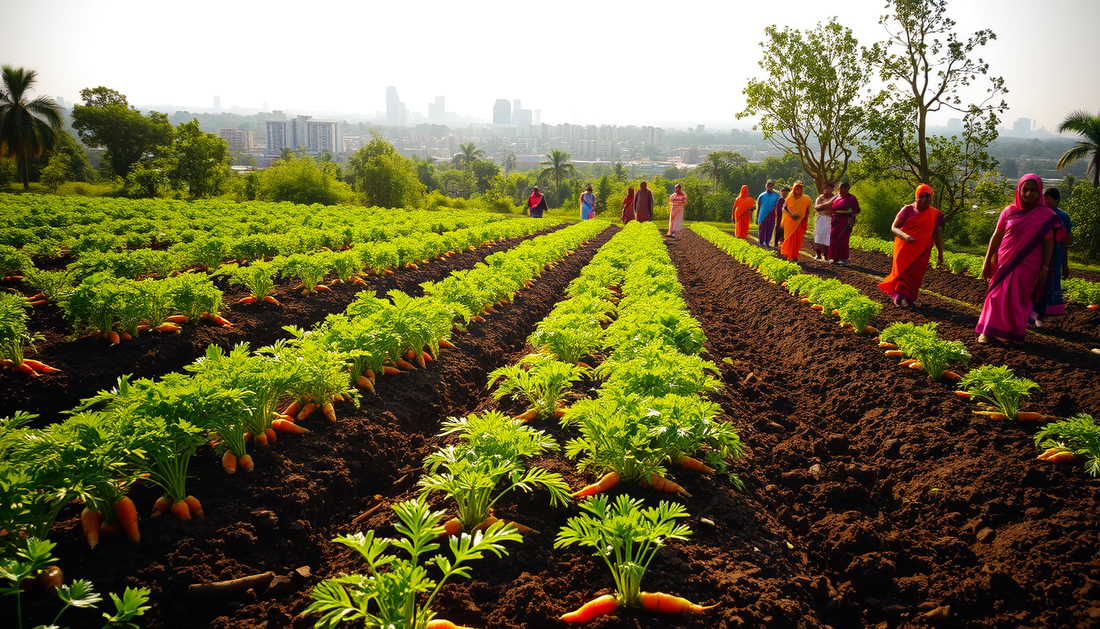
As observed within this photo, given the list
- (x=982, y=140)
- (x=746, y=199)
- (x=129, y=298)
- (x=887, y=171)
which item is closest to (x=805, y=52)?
(x=887, y=171)

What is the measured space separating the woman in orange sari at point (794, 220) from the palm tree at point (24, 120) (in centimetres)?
5528

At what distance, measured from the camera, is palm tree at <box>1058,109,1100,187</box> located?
33188mm

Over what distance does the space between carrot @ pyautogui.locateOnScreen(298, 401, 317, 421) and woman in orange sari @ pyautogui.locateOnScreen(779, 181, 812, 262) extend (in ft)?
48.6

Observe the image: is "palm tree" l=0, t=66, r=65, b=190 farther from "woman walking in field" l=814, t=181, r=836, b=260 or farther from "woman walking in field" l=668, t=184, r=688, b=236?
"woman walking in field" l=814, t=181, r=836, b=260

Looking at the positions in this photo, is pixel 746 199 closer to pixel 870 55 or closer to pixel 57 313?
pixel 870 55

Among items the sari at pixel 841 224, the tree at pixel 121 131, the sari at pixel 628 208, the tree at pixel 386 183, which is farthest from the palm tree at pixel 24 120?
the sari at pixel 841 224

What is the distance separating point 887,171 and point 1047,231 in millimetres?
22300

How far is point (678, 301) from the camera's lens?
651 centimetres

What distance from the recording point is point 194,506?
318 centimetres

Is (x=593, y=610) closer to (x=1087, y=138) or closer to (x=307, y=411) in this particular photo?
(x=307, y=411)

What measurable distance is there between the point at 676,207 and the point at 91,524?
2452 cm

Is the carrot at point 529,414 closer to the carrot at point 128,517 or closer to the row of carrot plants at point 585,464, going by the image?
the row of carrot plants at point 585,464

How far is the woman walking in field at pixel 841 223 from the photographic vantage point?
47.5ft

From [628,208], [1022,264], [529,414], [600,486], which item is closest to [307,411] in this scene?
[529,414]
